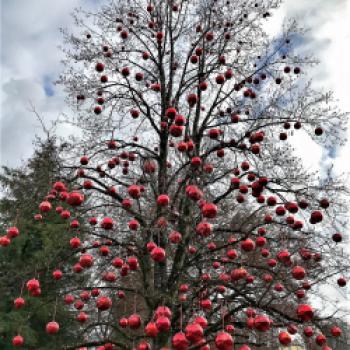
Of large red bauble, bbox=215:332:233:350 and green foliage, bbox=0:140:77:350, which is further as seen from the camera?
green foliage, bbox=0:140:77:350

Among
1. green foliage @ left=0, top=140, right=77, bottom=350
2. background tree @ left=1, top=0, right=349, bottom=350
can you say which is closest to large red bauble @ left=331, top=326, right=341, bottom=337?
background tree @ left=1, top=0, right=349, bottom=350

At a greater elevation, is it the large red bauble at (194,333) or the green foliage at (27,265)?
the green foliage at (27,265)

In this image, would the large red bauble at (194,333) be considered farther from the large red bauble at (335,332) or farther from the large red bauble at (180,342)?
the large red bauble at (335,332)

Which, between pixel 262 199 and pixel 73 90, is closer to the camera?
pixel 262 199

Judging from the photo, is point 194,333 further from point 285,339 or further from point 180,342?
point 285,339

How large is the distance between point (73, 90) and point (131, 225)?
4171 mm

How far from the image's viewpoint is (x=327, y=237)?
17.8 ft

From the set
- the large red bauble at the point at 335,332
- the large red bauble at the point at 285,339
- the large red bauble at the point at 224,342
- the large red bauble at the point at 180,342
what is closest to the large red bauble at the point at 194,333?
the large red bauble at the point at 180,342

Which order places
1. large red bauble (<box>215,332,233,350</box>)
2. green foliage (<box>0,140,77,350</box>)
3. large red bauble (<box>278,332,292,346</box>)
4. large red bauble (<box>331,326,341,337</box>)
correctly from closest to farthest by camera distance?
large red bauble (<box>215,332,233,350</box>), large red bauble (<box>278,332,292,346</box>), large red bauble (<box>331,326,341,337</box>), green foliage (<box>0,140,77,350</box>)

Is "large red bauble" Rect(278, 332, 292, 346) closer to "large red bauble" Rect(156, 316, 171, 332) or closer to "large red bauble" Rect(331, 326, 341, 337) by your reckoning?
"large red bauble" Rect(156, 316, 171, 332)

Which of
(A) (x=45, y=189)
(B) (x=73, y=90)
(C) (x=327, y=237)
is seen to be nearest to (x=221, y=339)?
(C) (x=327, y=237)

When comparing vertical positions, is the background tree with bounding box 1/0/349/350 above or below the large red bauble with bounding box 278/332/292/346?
above

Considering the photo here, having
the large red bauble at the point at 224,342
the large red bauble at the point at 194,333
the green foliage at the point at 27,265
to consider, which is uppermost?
the green foliage at the point at 27,265

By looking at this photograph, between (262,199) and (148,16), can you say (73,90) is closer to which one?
(148,16)
